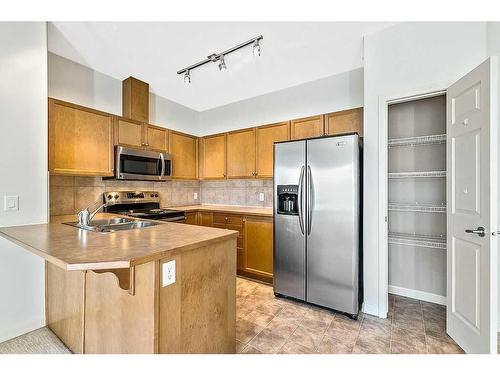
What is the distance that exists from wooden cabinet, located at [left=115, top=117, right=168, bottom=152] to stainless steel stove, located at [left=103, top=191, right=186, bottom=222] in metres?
0.69

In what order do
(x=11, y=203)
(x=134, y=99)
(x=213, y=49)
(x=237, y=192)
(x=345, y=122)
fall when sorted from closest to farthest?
(x=11, y=203) < (x=213, y=49) < (x=345, y=122) < (x=134, y=99) < (x=237, y=192)

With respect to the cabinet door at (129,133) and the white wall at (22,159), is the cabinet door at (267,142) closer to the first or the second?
the cabinet door at (129,133)

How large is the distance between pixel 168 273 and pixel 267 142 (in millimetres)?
2578

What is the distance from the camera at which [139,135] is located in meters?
3.24

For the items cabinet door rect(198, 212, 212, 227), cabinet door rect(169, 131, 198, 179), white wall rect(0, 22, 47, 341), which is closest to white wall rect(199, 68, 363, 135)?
cabinet door rect(169, 131, 198, 179)

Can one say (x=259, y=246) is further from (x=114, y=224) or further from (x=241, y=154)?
(x=114, y=224)

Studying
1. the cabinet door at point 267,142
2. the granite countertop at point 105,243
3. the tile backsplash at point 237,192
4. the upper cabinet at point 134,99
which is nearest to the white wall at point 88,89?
the upper cabinet at point 134,99

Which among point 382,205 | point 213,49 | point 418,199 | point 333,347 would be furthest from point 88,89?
point 418,199

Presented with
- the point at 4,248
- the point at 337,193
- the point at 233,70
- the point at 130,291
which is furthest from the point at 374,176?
the point at 4,248

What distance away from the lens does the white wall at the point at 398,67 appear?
1.96 metres

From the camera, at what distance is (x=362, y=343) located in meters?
1.85

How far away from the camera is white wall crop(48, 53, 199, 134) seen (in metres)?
2.62
